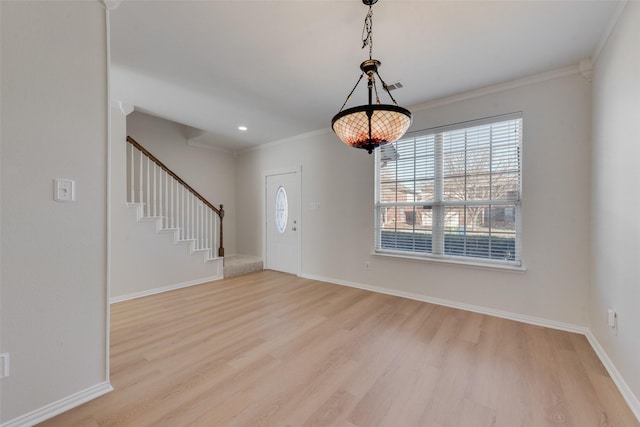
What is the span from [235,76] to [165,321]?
276 centimetres

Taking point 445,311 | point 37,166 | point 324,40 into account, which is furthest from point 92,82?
point 445,311

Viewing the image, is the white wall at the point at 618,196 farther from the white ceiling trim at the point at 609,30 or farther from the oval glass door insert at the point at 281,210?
the oval glass door insert at the point at 281,210

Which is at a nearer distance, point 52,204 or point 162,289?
point 52,204

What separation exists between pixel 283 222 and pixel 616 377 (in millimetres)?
4592

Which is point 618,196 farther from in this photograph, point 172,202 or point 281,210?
point 172,202

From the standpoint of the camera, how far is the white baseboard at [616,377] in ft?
5.23

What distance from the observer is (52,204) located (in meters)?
1.54

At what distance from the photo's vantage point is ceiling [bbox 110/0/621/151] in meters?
1.89

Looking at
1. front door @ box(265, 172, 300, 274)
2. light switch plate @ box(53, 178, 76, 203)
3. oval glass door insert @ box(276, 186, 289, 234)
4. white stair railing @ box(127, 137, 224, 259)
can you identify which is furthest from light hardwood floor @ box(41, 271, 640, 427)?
oval glass door insert @ box(276, 186, 289, 234)

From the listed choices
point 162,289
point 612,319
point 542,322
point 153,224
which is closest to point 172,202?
point 153,224

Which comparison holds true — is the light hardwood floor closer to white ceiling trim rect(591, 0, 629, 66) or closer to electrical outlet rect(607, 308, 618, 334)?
electrical outlet rect(607, 308, 618, 334)

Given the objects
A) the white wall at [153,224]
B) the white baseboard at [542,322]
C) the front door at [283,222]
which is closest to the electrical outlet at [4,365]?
the white wall at [153,224]

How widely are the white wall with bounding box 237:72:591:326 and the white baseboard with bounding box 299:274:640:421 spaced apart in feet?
0.15

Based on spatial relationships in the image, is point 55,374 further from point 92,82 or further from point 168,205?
point 168,205
